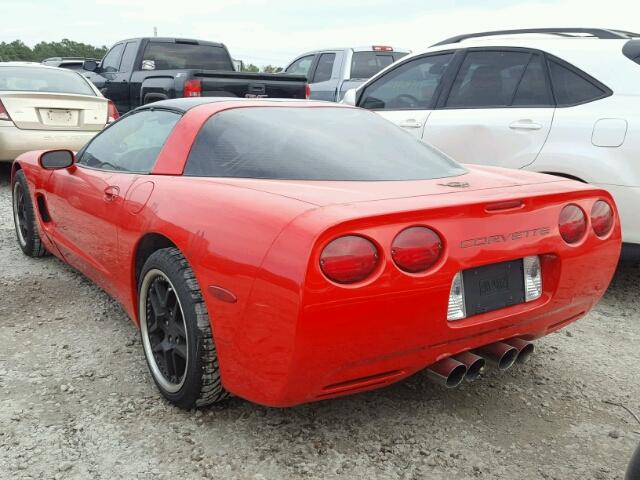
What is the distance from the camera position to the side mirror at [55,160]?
3705 millimetres

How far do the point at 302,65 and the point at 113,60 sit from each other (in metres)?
3.34

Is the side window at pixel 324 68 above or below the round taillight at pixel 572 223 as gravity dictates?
below

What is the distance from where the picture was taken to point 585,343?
3.52 meters

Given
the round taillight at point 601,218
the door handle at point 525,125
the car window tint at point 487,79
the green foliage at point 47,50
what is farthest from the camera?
the green foliage at point 47,50

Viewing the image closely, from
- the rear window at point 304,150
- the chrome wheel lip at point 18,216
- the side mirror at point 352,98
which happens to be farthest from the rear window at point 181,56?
the rear window at point 304,150

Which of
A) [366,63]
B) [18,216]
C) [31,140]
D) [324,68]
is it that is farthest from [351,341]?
[324,68]

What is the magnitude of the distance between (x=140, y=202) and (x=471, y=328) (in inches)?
60.1

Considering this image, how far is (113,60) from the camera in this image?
11594 millimetres

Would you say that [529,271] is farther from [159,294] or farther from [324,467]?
[159,294]

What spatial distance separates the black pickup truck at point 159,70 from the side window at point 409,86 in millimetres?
2997

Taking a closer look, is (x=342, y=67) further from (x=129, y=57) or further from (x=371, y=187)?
(x=371, y=187)

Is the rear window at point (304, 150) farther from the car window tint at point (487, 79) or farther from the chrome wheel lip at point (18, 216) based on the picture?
the chrome wheel lip at point (18, 216)

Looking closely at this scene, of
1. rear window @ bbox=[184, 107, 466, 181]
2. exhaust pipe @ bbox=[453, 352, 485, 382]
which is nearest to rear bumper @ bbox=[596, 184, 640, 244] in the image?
rear window @ bbox=[184, 107, 466, 181]

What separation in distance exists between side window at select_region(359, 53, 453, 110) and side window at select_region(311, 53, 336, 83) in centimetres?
539
